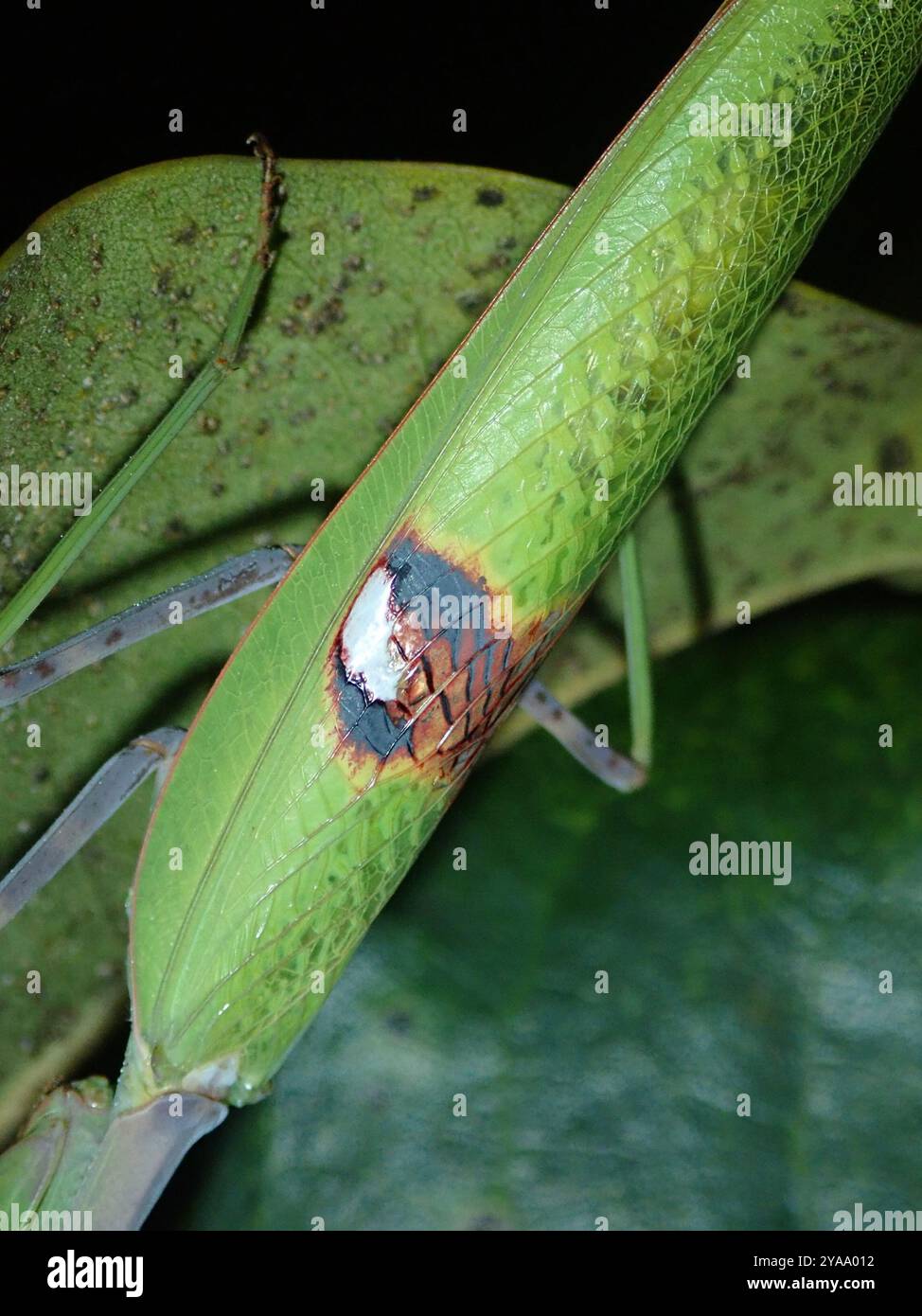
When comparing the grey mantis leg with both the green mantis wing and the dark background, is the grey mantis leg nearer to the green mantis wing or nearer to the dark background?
the green mantis wing

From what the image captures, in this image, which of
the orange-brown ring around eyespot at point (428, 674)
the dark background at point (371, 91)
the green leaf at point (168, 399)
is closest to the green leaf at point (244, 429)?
the green leaf at point (168, 399)

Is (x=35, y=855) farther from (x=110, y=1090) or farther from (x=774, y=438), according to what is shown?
(x=774, y=438)

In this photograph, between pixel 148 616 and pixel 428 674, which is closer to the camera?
pixel 428 674

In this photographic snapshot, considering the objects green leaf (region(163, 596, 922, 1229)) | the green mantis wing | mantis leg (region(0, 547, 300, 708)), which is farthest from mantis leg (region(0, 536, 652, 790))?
green leaf (region(163, 596, 922, 1229))

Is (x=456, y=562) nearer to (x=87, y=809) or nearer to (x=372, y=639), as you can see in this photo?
(x=372, y=639)

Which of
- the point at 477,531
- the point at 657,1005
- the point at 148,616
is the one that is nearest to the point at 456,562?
the point at 477,531
